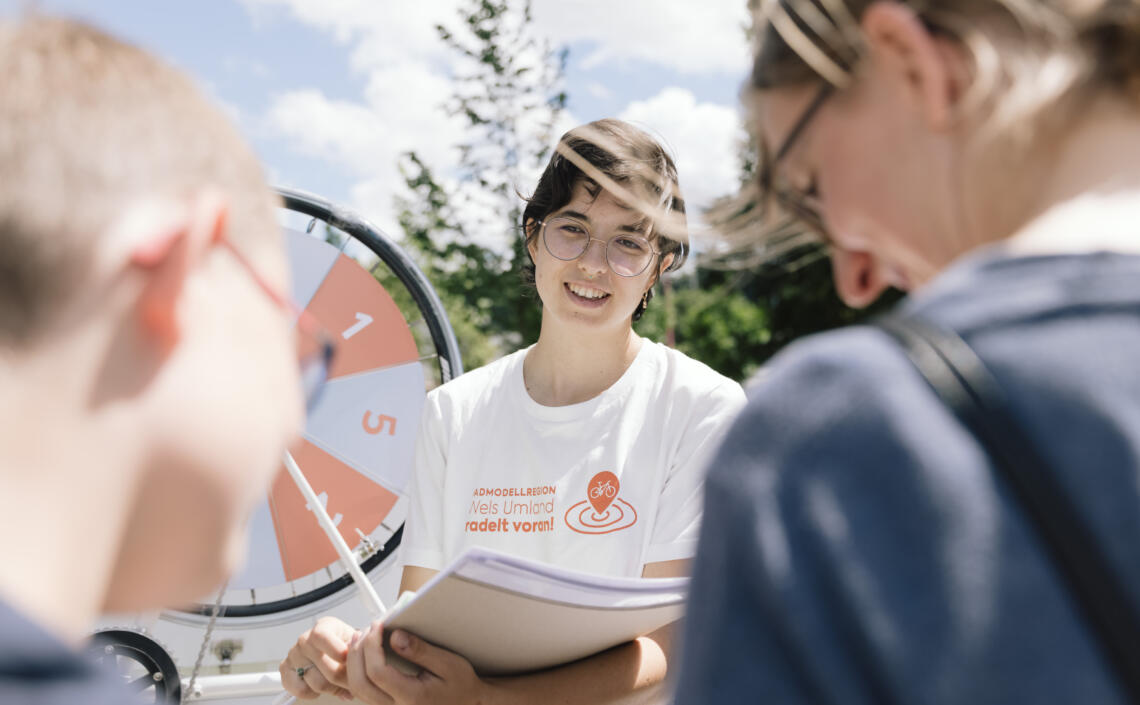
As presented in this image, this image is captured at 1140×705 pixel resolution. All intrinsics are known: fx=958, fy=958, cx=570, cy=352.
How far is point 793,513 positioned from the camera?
0.59m

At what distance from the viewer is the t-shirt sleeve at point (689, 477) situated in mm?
1854

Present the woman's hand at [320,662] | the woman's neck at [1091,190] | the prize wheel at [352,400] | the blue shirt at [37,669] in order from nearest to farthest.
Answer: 1. the blue shirt at [37,669]
2. the woman's neck at [1091,190]
3. the woman's hand at [320,662]
4. the prize wheel at [352,400]

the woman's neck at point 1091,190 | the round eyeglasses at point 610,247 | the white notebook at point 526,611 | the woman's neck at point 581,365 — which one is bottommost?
the white notebook at point 526,611

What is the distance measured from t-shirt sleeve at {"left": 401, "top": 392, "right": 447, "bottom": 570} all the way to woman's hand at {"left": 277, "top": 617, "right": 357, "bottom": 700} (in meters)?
0.31

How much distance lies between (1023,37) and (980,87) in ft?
0.15

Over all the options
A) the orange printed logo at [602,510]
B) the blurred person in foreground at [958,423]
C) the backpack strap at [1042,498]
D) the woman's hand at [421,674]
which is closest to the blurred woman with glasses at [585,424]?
the orange printed logo at [602,510]

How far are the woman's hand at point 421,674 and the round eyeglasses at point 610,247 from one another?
1.01 m

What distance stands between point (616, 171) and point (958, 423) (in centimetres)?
157

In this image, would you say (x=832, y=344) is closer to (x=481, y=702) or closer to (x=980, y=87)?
(x=980, y=87)

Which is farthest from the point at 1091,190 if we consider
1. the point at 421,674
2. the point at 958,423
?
the point at 421,674

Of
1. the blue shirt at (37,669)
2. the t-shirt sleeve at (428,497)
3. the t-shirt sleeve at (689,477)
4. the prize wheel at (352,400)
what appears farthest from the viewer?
the prize wheel at (352,400)

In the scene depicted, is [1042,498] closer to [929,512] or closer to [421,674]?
[929,512]

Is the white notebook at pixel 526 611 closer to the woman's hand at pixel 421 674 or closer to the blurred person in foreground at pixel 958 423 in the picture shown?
the woman's hand at pixel 421 674

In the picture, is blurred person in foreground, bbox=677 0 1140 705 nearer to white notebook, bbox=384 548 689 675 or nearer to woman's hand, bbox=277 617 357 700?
white notebook, bbox=384 548 689 675
